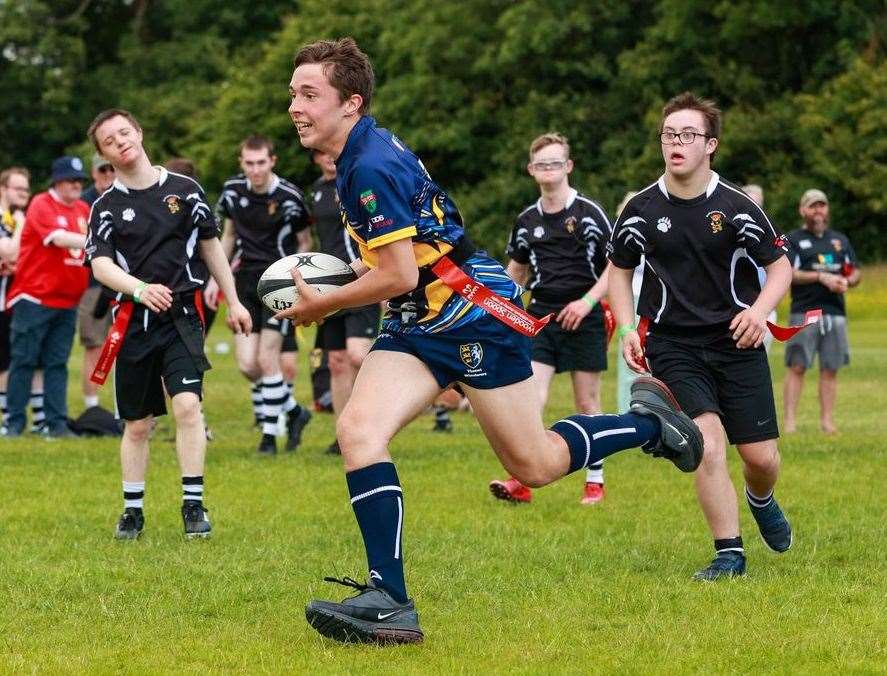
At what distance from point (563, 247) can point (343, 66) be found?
174 inches

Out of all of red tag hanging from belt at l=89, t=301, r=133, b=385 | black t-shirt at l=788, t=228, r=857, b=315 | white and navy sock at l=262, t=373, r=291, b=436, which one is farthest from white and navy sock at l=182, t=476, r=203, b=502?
black t-shirt at l=788, t=228, r=857, b=315

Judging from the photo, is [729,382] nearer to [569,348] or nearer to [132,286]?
[569,348]

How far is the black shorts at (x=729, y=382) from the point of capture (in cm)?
712

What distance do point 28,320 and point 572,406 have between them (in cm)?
634

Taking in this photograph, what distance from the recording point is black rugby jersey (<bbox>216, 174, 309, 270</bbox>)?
39.8 feet

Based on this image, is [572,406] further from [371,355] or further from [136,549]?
[371,355]

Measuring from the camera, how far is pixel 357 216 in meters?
5.70

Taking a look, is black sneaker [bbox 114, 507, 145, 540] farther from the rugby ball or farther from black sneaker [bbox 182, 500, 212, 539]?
the rugby ball

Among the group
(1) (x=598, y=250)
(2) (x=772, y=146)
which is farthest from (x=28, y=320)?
(2) (x=772, y=146)

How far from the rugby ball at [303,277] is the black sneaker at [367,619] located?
1199 mm

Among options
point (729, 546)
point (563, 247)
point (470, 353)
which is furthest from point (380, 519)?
point (563, 247)

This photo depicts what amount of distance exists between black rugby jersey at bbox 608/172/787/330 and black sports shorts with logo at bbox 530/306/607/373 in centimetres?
281

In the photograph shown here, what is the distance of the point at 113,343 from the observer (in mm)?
8258

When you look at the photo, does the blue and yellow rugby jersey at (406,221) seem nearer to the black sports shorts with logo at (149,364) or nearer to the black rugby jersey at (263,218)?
the black sports shorts with logo at (149,364)
